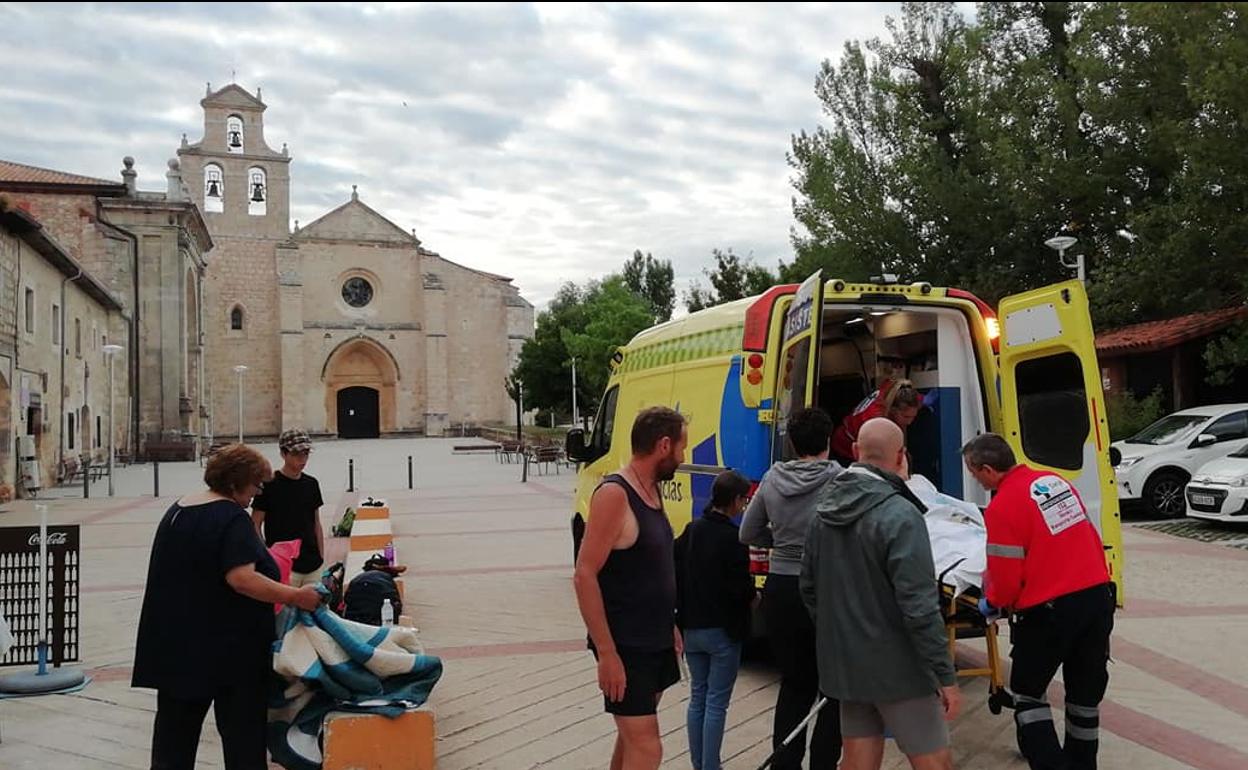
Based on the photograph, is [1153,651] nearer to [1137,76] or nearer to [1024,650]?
[1024,650]

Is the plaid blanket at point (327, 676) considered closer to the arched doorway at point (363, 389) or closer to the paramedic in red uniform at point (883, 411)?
the paramedic in red uniform at point (883, 411)

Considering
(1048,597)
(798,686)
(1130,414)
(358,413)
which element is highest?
(358,413)

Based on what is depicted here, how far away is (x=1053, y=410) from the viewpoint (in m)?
6.18

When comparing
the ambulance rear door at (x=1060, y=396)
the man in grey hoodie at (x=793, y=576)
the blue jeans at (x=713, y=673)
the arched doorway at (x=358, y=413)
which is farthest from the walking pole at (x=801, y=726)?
the arched doorway at (x=358, y=413)

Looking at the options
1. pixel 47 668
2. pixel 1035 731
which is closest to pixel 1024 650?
pixel 1035 731

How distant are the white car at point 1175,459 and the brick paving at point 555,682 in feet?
5.02

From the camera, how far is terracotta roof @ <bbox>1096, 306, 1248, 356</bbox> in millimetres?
20156

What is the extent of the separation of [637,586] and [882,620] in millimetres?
862

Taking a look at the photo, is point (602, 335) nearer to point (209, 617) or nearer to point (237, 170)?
point (237, 170)

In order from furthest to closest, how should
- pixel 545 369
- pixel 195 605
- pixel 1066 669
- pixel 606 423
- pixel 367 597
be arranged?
pixel 545 369 → pixel 606 423 → pixel 367 597 → pixel 1066 669 → pixel 195 605

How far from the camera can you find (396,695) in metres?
4.80

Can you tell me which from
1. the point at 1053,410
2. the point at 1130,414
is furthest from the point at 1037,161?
the point at 1053,410

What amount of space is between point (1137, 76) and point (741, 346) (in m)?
17.8

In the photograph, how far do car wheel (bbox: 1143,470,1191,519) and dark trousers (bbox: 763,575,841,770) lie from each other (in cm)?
1248
